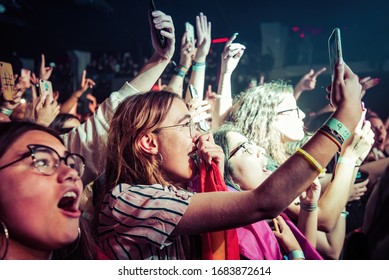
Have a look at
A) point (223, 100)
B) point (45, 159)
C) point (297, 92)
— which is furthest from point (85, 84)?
point (45, 159)

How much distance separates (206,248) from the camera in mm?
1358

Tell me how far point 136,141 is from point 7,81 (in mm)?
988

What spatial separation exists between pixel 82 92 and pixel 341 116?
5.30 ft

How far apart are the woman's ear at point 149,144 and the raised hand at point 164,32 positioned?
446 mm

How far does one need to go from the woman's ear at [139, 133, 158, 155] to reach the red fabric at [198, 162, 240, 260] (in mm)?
152

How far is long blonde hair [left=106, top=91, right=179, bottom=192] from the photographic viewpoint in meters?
1.32

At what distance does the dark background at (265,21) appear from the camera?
1.88 metres

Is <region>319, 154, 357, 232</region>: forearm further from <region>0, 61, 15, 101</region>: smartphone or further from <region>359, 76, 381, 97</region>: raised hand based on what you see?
<region>0, 61, 15, 101</region>: smartphone

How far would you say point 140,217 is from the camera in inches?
45.4

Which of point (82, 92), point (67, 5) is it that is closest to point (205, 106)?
point (82, 92)

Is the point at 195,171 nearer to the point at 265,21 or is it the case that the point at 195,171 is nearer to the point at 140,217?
the point at 140,217

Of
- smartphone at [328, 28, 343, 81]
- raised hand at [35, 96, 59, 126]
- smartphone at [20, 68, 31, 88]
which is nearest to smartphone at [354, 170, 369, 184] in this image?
smartphone at [328, 28, 343, 81]

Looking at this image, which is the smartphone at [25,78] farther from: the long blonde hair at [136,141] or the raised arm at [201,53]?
the long blonde hair at [136,141]
